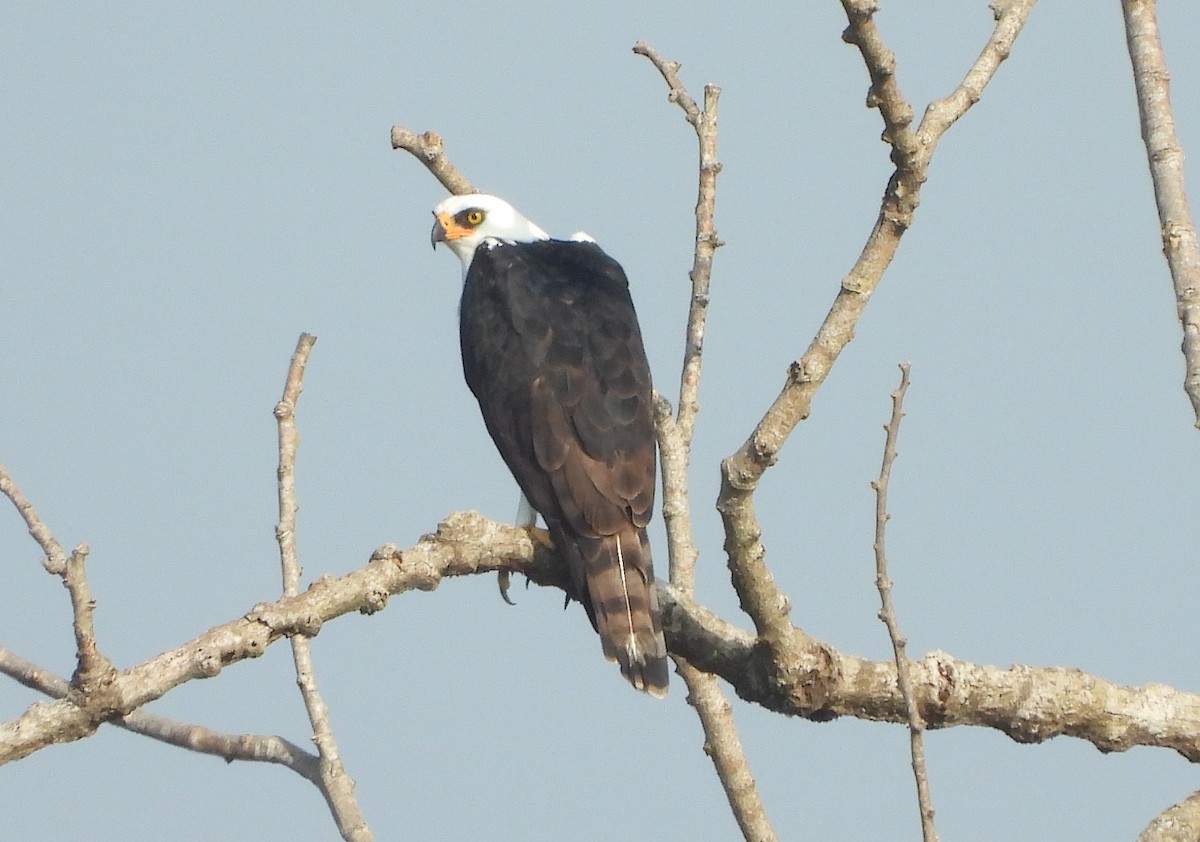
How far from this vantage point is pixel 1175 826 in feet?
13.0

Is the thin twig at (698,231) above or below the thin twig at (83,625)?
above

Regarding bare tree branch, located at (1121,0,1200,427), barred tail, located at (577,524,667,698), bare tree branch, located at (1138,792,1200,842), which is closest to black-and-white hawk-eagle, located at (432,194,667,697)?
barred tail, located at (577,524,667,698)

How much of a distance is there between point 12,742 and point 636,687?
7.39 ft

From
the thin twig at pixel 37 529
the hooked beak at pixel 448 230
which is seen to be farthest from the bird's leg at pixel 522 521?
the thin twig at pixel 37 529

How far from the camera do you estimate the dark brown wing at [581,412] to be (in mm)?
5004

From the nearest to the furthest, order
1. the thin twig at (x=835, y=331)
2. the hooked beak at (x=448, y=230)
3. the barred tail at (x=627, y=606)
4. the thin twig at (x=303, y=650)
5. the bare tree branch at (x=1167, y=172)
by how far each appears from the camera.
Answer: the thin twig at (x=835, y=331) → the bare tree branch at (x=1167, y=172) → the thin twig at (x=303, y=650) → the barred tail at (x=627, y=606) → the hooked beak at (x=448, y=230)

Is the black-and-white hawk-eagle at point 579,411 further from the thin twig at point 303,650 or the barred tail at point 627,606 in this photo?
the thin twig at point 303,650

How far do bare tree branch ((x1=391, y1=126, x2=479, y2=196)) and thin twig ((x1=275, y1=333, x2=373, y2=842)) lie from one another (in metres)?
1.87

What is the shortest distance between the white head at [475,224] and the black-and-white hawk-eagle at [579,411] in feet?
1.62

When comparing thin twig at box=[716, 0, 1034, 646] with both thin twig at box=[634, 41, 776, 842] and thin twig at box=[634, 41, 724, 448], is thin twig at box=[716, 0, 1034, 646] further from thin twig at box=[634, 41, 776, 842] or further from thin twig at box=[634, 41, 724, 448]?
thin twig at box=[634, 41, 724, 448]

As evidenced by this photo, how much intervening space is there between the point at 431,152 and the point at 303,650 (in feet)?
8.56

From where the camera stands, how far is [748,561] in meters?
3.79

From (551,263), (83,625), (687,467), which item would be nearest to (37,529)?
(83,625)

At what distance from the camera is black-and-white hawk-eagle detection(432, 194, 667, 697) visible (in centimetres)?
500
